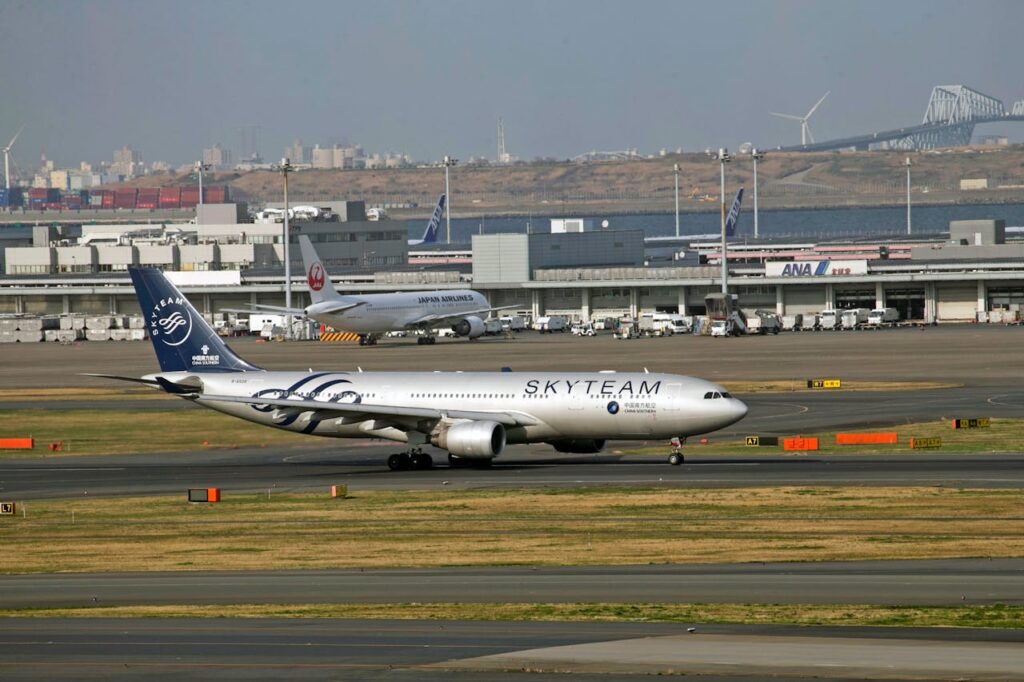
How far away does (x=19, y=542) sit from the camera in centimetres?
5219

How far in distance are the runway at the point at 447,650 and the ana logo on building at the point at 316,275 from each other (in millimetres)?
118006

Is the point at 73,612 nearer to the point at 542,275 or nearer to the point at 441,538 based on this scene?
the point at 441,538

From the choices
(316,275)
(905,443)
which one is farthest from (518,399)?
(316,275)

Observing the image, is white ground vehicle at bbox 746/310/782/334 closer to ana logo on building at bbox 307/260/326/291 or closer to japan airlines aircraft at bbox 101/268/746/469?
ana logo on building at bbox 307/260/326/291

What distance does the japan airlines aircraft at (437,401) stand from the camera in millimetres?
67812

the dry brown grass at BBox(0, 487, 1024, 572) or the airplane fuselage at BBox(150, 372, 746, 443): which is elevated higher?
the airplane fuselage at BBox(150, 372, 746, 443)

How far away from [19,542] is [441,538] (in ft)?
47.1

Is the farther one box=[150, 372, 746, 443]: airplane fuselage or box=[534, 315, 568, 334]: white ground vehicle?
box=[534, 315, 568, 334]: white ground vehicle

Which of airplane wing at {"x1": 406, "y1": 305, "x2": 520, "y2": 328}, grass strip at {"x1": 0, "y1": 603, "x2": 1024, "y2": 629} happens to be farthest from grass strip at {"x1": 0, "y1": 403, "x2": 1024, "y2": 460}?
airplane wing at {"x1": 406, "y1": 305, "x2": 520, "y2": 328}

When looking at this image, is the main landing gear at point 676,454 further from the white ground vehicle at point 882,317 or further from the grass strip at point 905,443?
the white ground vehicle at point 882,317

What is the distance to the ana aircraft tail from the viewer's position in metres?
154

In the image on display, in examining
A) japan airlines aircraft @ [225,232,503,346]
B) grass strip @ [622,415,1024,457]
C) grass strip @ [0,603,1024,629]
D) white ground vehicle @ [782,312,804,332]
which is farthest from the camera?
white ground vehicle @ [782,312,804,332]

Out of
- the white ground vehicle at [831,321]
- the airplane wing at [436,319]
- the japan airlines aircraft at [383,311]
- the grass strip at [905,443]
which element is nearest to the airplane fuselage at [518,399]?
the grass strip at [905,443]

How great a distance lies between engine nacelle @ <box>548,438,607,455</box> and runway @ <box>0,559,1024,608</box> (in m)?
26.5
